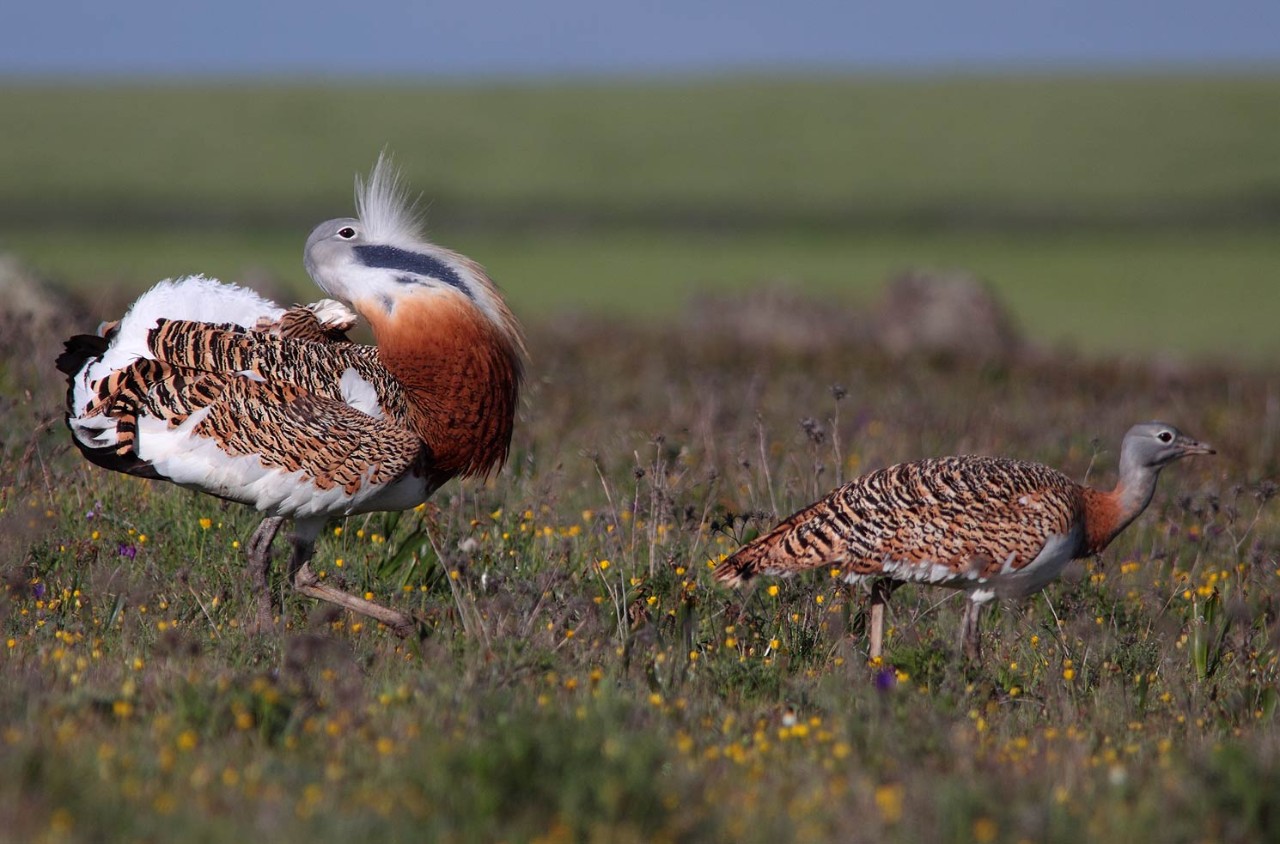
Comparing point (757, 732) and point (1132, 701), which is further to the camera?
point (1132, 701)

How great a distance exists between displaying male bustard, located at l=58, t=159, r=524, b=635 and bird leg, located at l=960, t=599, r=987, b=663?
167 centimetres

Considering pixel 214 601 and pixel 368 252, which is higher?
pixel 368 252

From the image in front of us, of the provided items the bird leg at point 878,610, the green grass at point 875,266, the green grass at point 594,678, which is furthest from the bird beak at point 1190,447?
the green grass at point 875,266

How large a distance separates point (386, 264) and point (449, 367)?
434mm

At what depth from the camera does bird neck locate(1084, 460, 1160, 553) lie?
17.4ft

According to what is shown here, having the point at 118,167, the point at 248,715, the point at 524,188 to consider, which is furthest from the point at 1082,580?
the point at 118,167

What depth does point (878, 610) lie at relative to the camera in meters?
5.09

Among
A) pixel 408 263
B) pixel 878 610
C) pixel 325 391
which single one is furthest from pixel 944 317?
pixel 325 391

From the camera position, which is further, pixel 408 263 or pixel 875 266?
pixel 875 266

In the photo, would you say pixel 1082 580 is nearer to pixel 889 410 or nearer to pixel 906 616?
pixel 906 616

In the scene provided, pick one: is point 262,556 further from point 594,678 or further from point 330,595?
point 594,678

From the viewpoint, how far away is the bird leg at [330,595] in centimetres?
475

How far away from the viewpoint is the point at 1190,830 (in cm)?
304

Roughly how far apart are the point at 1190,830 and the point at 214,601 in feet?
10.0
